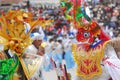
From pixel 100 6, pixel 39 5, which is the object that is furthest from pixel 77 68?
pixel 39 5

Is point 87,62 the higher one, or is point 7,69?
point 7,69

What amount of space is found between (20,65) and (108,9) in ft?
56.1

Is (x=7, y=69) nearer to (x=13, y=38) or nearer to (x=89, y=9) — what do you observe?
(x=13, y=38)

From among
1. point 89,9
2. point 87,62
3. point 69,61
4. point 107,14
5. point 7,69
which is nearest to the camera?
point 7,69

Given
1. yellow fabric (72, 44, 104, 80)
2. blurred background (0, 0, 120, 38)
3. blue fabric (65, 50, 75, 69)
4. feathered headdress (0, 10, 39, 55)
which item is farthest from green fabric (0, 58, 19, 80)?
blurred background (0, 0, 120, 38)

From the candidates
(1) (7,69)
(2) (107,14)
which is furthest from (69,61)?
(2) (107,14)

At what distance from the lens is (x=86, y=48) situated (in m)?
5.32

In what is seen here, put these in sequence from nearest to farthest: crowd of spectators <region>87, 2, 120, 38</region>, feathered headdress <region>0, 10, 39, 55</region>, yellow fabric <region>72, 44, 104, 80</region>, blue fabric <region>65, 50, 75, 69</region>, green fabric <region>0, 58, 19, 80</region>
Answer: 1. green fabric <region>0, 58, 19, 80</region>
2. feathered headdress <region>0, 10, 39, 55</region>
3. yellow fabric <region>72, 44, 104, 80</region>
4. blue fabric <region>65, 50, 75, 69</region>
5. crowd of spectators <region>87, 2, 120, 38</region>

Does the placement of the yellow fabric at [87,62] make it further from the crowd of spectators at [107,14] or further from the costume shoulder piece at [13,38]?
the crowd of spectators at [107,14]

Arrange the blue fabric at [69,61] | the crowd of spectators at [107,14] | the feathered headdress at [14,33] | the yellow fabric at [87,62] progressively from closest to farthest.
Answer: the feathered headdress at [14,33] < the yellow fabric at [87,62] < the blue fabric at [69,61] < the crowd of spectators at [107,14]

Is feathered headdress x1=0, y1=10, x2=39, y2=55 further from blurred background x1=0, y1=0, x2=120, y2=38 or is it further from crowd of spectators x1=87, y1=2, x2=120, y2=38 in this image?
crowd of spectators x1=87, y1=2, x2=120, y2=38

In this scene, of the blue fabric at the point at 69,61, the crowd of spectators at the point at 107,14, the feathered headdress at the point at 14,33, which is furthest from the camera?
the crowd of spectators at the point at 107,14

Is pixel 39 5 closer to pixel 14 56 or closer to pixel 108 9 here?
pixel 108 9

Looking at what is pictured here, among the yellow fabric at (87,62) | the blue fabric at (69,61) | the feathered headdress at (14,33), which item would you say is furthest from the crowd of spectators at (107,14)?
the feathered headdress at (14,33)
